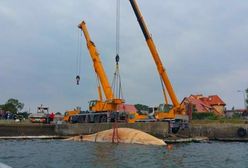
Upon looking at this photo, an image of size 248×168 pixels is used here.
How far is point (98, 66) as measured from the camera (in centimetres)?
5991

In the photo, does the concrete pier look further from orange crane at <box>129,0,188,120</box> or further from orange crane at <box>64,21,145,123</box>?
orange crane at <box>129,0,188,120</box>

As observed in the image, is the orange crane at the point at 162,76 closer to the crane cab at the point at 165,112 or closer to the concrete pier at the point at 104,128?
the crane cab at the point at 165,112

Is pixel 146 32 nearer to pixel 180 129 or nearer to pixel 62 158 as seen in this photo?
pixel 180 129

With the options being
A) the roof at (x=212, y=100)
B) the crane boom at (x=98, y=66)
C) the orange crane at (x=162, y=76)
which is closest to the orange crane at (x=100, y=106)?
the crane boom at (x=98, y=66)

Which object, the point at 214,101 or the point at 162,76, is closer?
the point at 162,76

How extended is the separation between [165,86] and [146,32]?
337 inches

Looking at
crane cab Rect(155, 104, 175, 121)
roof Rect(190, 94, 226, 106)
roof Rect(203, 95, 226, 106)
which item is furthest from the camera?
roof Rect(203, 95, 226, 106)

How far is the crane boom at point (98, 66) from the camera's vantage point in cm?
5791

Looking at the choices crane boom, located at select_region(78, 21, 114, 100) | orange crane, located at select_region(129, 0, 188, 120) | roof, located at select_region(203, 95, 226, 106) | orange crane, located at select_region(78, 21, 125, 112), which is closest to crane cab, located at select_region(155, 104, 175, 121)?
orange crane, located at select_region(129, 0, 188, 120)

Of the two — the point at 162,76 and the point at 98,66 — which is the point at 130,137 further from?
the point at 98,66

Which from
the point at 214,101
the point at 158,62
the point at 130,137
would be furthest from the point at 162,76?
the point at 214,101

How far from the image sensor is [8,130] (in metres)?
53.1

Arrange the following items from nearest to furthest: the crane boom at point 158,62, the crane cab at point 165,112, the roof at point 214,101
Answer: the crane cab at point 165,112 → the crane boom at point 158,62 → the roof at point 214,101

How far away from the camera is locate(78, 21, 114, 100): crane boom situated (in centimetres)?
5791
